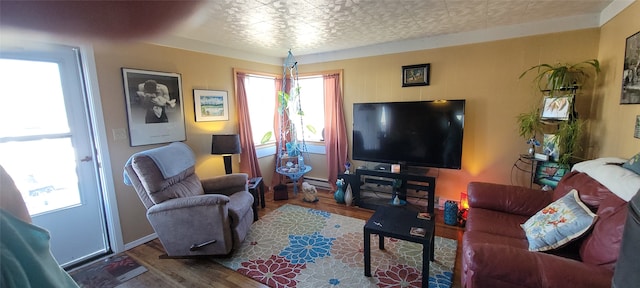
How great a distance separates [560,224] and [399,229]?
3.07ft

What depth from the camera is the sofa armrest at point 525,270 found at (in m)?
1.11

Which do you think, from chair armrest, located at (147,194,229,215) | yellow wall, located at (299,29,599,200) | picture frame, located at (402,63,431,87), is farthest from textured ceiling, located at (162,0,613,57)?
chair armrest, located at (147,194,229,215)

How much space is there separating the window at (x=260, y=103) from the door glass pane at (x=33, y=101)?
79.1 inches

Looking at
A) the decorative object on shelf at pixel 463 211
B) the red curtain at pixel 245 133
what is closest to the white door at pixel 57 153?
the red curtain at pixel 245 133

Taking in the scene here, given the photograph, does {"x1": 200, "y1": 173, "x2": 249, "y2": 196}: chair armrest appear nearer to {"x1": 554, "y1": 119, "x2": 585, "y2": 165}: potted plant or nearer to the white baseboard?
the white baseboard

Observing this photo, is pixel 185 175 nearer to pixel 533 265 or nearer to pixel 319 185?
pixel 319 185

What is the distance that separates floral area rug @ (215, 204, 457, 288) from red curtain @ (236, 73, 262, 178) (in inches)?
37.6

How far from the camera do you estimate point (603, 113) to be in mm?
2244

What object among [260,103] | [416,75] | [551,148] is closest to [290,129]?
[260,103]

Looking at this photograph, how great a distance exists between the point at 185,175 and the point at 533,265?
2.74 meters

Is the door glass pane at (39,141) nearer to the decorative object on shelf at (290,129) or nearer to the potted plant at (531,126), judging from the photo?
the decorative object on shelf at (290,129)

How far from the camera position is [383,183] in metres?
3.32

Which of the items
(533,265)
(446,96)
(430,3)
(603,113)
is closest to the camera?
(533,265)

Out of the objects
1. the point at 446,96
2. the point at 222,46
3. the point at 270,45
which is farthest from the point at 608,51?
the point at 222,46
